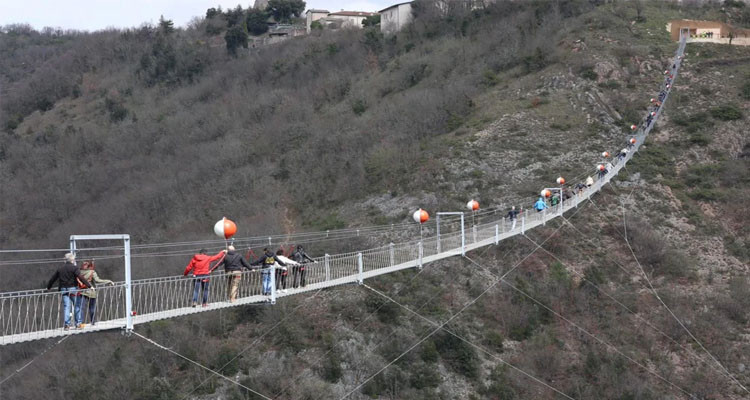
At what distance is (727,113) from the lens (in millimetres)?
43469

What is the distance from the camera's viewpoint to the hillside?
28469 millimetres

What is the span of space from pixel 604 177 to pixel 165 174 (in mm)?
30394

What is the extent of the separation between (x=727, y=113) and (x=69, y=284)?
38483 millimetres

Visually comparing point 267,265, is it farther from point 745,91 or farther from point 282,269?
point 745,91

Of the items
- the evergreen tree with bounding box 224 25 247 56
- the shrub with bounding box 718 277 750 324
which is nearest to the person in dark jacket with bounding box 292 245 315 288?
the shrub with bounding box 718 277 750 324

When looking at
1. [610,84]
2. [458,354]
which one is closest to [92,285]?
[458,354]

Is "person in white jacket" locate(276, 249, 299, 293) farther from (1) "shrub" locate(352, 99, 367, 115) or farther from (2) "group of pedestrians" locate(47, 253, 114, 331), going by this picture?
(1) "shrub" locate(352, 99, 367, 115)

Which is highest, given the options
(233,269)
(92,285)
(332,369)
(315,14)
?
(92,285)

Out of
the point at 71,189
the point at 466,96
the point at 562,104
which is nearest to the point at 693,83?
the point at 562,104

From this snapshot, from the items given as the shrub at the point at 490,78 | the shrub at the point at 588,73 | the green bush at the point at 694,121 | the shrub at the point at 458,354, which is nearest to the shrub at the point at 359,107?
the shrub at the point at 490,78

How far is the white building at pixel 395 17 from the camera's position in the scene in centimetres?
7119

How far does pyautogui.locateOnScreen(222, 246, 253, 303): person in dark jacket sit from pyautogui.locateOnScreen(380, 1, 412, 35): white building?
5739cm

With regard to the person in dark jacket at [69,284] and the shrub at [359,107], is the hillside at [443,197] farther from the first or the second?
the person in dark jacket at [69,284]

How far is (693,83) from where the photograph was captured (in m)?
46.8
